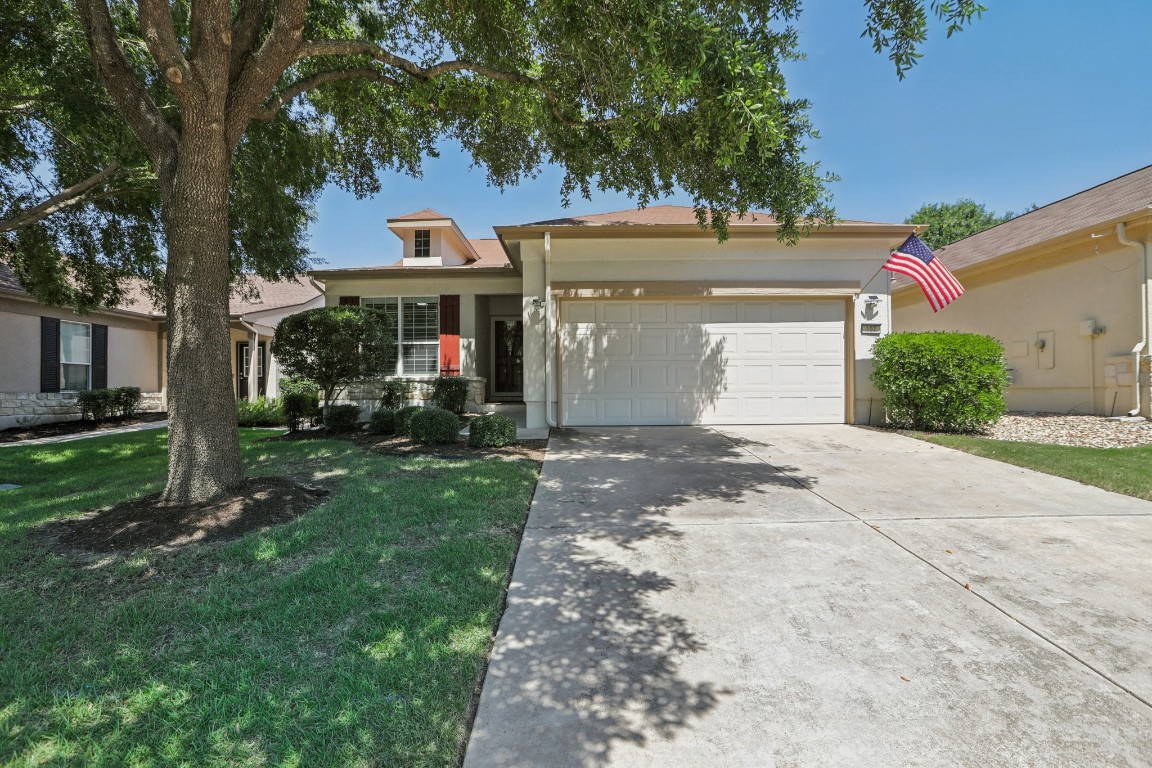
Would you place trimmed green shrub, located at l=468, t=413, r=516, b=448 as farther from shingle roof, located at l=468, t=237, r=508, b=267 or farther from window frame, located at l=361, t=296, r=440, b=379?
shingle roof, located at l=468, t=237, r=508, b=267

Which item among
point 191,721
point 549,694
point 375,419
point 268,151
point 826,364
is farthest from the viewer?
point 826,364

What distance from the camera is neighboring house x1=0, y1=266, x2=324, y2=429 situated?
11141 mm

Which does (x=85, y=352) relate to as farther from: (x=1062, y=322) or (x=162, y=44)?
(x=1062, y=322)

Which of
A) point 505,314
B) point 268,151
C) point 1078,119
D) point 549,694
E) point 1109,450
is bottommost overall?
point 549,694

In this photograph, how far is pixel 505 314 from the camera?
1410cm

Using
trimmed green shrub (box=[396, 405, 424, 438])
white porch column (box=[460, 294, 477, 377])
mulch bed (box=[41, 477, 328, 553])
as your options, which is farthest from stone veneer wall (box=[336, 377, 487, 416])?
mulch bed (box=[41, 477, 328, 553])

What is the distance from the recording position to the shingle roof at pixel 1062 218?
9469 mm

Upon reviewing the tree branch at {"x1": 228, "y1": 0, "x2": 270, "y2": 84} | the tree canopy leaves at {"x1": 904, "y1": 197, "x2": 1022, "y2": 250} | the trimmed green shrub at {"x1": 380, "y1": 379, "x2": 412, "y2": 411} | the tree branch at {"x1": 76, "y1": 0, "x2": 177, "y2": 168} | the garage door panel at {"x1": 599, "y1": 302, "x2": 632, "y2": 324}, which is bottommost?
the trimmed green shrub at {"x1": 380, "y1": 379, "x2": 412, "y2": 411}

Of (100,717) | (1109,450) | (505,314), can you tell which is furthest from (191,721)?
(505,314)

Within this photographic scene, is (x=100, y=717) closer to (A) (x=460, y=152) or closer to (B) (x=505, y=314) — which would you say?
(A) (x=460, y=152)

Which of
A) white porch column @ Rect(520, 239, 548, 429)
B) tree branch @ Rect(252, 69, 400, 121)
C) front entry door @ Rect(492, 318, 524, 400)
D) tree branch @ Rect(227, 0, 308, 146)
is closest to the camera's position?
tree branch @ Rect(227, 0, 308, 146)

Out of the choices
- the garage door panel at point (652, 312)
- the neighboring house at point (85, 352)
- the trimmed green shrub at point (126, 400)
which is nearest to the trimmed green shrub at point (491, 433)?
the garage door panel at point (652, 312)

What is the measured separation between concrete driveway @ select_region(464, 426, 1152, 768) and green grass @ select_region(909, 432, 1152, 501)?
1.61 ft

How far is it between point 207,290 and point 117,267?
7324 millimetres
